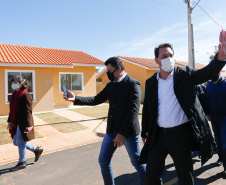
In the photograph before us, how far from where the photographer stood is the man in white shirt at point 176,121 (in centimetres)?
213

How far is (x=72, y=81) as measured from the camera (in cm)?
1544

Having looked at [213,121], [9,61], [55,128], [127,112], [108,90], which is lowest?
[55,128]

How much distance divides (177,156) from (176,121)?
1.24 ft

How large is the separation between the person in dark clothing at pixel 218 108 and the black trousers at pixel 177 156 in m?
1.78

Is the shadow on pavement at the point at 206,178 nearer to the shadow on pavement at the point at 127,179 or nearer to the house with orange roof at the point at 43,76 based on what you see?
the shadow on pavement at the point at 127,179

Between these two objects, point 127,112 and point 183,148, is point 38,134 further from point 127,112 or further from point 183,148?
point 183,148

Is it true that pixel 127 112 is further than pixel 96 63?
No

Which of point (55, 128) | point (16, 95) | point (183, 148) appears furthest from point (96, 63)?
point (183, 148)

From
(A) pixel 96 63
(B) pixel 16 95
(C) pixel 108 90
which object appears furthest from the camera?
(A) pixel 96 63

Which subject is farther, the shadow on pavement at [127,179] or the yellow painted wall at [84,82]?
the yellow painted wall at [84,82]

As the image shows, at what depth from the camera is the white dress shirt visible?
7.21 feet

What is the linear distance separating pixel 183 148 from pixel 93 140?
177 inches

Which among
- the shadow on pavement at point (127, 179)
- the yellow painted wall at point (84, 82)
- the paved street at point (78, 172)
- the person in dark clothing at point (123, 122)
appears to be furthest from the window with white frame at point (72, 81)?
the person in dark clothing at point (123, 122)

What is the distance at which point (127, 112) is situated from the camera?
2.69 meters
